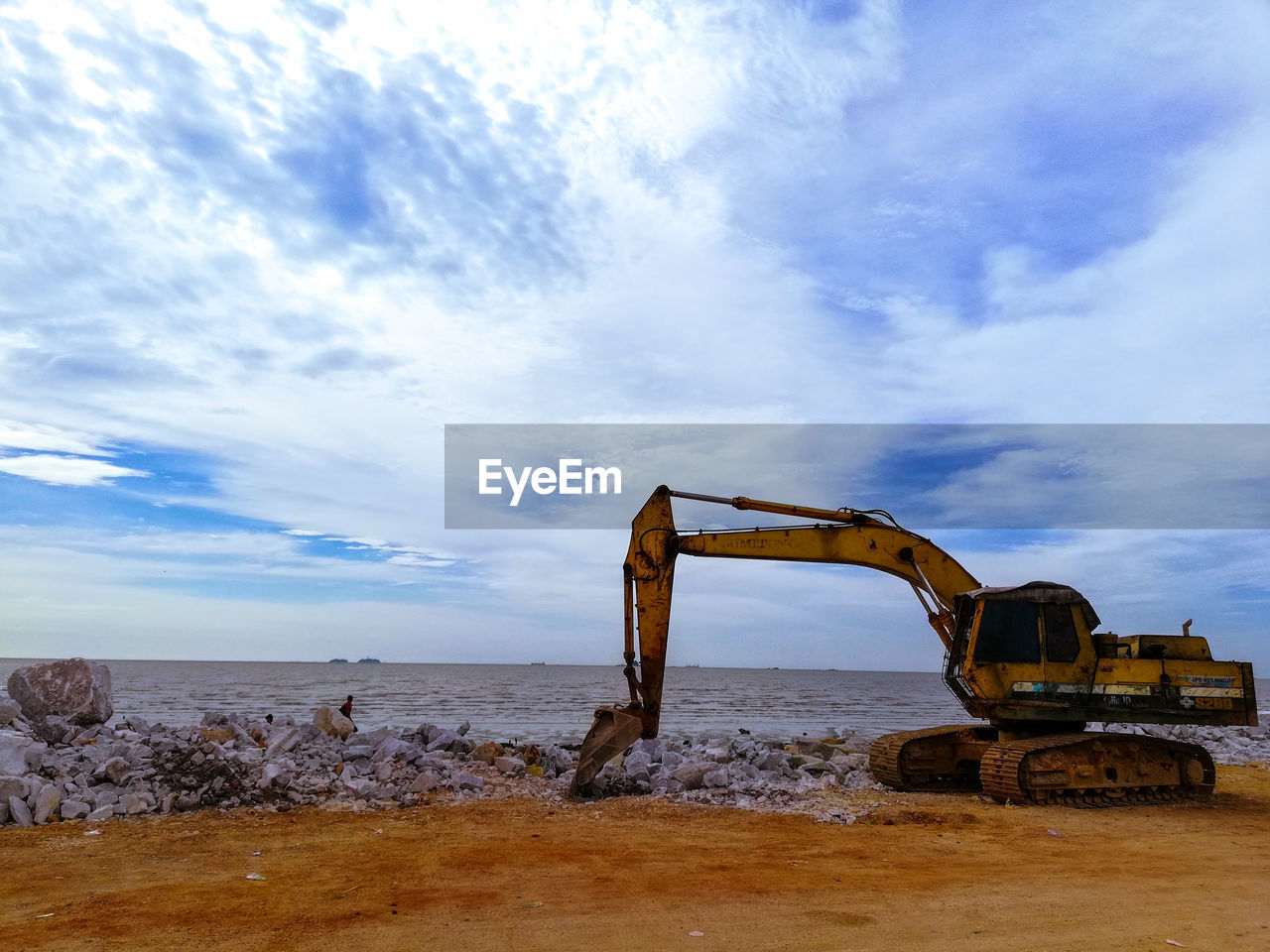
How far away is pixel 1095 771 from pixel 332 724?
1238cm

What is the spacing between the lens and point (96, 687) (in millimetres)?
16594

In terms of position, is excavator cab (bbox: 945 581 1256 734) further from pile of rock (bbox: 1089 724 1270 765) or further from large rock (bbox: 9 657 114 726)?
large rock (bbox: 9 657 114 726)

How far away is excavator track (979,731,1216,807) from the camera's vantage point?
11.7m

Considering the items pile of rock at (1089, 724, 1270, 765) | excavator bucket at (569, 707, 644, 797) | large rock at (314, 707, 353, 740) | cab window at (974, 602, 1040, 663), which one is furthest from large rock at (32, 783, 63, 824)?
pile of rock at (1089, 724, 1270, 765)

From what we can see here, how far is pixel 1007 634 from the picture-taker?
1253 cm

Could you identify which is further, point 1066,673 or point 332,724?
point 332,724

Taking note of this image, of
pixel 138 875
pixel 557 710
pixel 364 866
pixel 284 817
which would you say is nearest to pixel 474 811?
pixel 284 817

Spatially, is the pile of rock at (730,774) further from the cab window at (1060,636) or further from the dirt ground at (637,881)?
the cab window at (1060,636)

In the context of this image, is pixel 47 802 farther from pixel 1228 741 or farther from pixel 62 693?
pixel 1228 741

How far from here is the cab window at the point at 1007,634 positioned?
12.5 m

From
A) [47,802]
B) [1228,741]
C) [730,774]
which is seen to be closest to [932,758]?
[730,774]

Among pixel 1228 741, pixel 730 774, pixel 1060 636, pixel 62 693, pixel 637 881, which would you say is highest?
pixel 1060 636

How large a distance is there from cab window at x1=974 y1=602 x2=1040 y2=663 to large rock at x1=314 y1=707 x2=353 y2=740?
10845 mm

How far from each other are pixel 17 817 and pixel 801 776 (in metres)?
10.1
